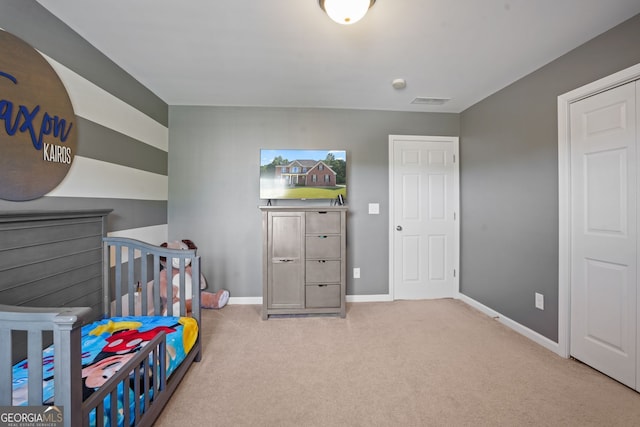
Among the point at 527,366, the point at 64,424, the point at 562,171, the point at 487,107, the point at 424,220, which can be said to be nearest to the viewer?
the point at 64,424

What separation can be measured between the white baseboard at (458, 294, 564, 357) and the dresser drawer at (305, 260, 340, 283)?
5.44 feet

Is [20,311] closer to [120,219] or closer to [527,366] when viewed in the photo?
[120,219]

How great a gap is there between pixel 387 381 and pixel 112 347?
165 cm

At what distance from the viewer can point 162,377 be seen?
58.1 inches

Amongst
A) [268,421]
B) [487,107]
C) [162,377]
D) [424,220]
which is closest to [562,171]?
[487,107]

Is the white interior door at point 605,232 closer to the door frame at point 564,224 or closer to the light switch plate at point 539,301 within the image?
the door frame at point 564,224

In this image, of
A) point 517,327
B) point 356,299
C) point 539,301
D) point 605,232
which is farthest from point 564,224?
point 356,299

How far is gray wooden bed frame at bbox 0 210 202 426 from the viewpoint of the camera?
850 millimetres

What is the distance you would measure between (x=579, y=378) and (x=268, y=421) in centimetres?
209

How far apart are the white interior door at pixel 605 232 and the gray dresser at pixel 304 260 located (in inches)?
74.1

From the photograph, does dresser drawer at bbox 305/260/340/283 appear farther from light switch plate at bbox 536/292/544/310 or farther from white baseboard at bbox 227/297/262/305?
light switch plate at bbox 536/292/544/310

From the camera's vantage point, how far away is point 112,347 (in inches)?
55.1

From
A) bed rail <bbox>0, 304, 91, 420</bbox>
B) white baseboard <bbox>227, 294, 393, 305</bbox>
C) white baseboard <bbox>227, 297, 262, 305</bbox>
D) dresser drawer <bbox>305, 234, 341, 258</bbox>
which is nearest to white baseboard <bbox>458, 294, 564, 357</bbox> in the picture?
white baseboard <bbox>227, 294, 393, 305</bbox>

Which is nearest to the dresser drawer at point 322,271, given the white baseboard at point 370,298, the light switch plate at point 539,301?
the white baseboard at point 370,298
